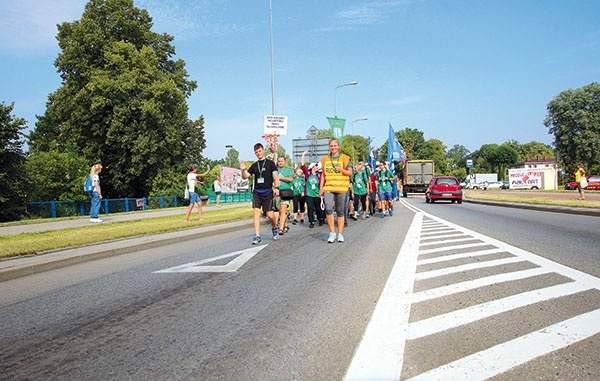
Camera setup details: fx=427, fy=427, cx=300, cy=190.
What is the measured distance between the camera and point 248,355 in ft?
9.31

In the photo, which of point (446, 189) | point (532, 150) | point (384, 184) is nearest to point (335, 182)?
point (384, 184)

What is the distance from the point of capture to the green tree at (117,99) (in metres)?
31.4

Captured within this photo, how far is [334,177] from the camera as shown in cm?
871

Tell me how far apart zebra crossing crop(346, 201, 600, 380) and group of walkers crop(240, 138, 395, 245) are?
9.90 feet

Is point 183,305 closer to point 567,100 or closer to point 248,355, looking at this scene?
point 248,355

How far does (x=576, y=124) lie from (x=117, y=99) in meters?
60.2

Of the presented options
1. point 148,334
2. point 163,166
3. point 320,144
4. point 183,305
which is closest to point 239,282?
point 183,305

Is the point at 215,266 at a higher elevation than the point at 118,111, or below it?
below

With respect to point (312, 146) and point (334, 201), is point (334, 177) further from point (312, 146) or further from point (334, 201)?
point (312, 146)

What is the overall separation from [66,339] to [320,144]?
22.1 m

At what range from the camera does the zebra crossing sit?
102 inches

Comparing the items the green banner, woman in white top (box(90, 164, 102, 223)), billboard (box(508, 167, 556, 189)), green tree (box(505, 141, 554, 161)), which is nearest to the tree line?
the green banner

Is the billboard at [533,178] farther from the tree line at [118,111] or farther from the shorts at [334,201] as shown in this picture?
the shorts at [334,201]

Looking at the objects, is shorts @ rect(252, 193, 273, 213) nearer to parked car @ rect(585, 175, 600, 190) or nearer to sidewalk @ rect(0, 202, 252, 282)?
sidewalk @ rect(0, 202, 252, 282)
